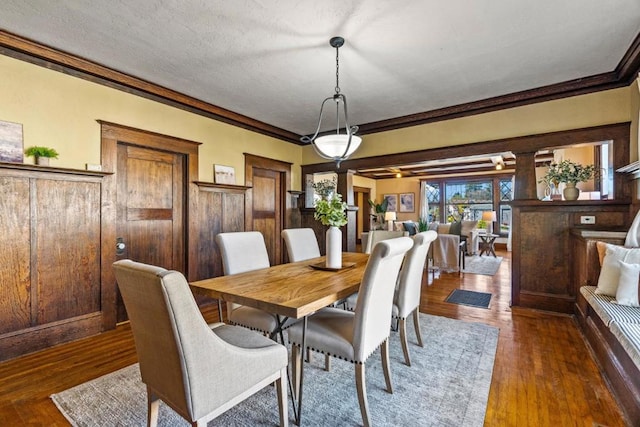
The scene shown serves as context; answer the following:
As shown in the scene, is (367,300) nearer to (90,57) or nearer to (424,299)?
(424,299)

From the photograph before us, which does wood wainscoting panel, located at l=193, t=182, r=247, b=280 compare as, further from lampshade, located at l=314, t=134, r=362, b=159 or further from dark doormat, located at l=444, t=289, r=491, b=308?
dark doormat, located at l=444, t=289, r=491, b=308

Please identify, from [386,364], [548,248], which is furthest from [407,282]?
[548,248]

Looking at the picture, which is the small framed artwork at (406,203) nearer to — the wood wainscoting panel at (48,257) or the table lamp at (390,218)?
the table lamp at (390,218)

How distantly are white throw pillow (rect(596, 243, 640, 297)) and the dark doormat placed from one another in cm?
151

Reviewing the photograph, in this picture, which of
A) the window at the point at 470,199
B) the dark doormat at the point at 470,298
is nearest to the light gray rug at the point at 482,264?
the dark doormat at the point at 470,298

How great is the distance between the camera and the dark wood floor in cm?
176

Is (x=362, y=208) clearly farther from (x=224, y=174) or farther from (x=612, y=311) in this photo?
(x=612, y=311)

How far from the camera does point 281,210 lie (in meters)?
5.18

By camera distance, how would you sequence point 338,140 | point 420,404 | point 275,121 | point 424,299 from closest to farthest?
point 420,404 < point 338,140 < point 424,299 < point 275,121

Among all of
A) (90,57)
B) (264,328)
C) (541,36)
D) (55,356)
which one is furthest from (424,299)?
(90,57)

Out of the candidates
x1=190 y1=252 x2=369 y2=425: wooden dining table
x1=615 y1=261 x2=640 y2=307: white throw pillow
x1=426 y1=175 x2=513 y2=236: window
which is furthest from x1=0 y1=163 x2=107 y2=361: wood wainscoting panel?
x1=426 y1=175 x2=513 y2=236: window

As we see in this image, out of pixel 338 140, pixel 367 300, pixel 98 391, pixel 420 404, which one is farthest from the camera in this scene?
pixel 338 140

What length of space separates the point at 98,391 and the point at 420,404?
6.65ft

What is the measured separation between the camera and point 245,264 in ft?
8.25
